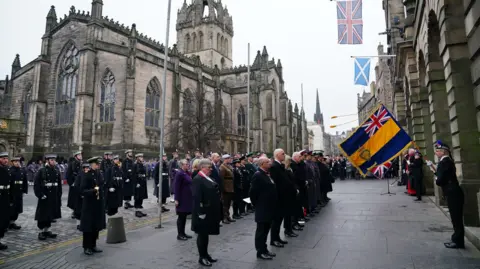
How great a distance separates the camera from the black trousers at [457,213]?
5461mm

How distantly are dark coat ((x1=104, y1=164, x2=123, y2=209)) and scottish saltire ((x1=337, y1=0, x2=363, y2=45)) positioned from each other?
35.6 feet

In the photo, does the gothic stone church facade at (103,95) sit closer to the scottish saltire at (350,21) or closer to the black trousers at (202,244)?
the scottish saltire at (350,21)

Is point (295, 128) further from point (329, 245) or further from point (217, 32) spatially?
point (329, 245)

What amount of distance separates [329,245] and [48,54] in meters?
35.4

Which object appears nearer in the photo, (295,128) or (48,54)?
(48,54)

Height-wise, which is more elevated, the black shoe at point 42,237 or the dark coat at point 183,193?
the dark coat at point 183,193

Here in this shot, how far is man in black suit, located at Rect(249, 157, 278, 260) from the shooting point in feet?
17.1

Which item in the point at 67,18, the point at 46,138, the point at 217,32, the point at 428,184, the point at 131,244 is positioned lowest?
the point at 131,244

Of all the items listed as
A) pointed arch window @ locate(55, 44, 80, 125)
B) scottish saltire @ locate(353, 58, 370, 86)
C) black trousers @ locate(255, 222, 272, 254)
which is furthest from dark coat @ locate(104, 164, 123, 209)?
pointed arch window @ locate(55, 44, 80, 125)

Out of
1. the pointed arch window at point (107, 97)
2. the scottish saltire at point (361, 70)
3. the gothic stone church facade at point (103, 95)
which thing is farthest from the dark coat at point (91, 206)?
the pointed arch window at point (107, 97)

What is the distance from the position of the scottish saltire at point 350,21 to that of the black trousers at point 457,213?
9548 mm

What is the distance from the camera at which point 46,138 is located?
3011 centimetres

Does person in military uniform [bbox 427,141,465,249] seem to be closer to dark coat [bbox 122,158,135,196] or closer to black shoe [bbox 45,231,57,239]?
black shoe [bbox 45,231,57,239]

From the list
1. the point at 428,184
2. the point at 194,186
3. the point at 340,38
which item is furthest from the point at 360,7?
the point at 194,186
